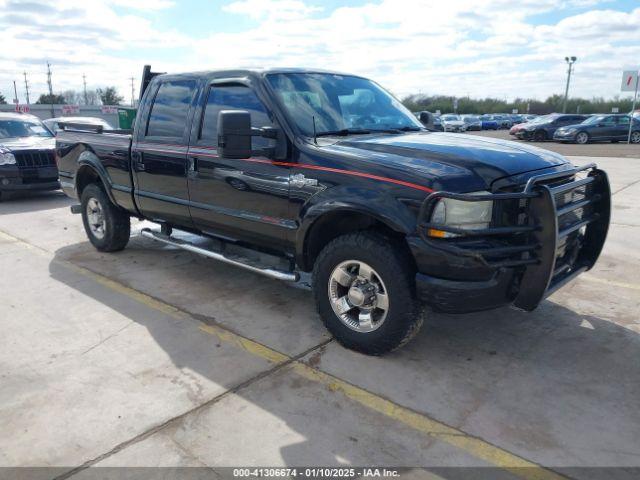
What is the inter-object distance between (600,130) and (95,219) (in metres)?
24.9

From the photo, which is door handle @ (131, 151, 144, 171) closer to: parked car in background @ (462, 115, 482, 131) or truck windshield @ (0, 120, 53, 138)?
truck windshield @ (0, 120, 53, 138)

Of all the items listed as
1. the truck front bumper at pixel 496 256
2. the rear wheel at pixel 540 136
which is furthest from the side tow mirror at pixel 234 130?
the rear wheel at pixel 540 136

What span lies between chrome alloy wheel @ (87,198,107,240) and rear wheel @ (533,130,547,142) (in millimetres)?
→ 25630

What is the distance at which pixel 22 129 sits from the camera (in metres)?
11.0

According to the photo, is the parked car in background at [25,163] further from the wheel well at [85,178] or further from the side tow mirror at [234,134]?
the side tow mirror at [234,134]

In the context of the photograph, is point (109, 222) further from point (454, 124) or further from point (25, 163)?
point (454, 124)

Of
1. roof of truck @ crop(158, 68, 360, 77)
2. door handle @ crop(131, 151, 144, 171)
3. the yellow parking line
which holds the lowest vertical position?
the yellow parking line

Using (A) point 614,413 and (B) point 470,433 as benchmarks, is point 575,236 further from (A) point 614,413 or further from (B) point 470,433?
(B) point 470,433

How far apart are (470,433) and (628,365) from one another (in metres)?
1.46

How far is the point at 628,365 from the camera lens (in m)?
3.62

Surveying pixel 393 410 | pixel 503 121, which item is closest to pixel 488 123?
pixel 503 121

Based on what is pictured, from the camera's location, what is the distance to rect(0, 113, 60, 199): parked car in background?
9.63 metres

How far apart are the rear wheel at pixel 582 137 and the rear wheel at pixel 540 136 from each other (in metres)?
2.16

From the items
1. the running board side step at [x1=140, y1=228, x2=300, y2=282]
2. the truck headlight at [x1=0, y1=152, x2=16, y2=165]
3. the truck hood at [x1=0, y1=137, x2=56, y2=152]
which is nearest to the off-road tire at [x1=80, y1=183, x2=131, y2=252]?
the running board side step at [x1=140, y1=228, x2=300, y2=282]
